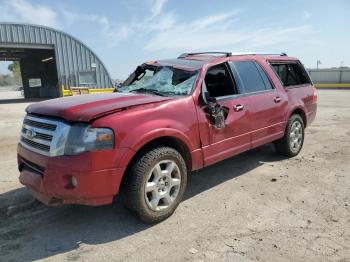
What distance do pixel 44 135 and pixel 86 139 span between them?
1.94ft

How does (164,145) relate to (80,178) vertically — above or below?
above

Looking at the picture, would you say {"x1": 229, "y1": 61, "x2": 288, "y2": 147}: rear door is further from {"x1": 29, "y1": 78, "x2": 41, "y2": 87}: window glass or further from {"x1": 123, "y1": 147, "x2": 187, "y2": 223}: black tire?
{"x1": 29, "y1": 78, "x2": 41, "y2": 87}: window glass

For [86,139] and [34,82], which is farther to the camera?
[34,82]

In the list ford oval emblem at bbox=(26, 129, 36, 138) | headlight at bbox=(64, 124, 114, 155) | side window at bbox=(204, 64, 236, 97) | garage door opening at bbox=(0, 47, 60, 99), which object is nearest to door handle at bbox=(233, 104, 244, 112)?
side window at bbox=(204, 64, 236, 97)

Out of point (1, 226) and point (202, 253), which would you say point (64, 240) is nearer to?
point (1, 226)

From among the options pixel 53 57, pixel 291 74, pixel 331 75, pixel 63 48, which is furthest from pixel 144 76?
pixel 331 75

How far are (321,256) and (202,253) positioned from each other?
1.08 m

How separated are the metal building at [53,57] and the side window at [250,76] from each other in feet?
74.2

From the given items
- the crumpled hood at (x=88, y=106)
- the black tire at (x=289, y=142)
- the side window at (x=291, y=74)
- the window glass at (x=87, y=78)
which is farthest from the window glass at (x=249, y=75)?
the window glass at (x=87, y=78)

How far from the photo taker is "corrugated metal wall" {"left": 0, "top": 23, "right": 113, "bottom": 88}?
77.9ft

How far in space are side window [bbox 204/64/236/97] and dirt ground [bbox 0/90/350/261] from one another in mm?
1347

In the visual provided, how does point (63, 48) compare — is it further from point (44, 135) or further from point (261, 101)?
point (44, 135)

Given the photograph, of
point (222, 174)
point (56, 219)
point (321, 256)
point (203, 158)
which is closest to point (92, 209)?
point (56, 219)

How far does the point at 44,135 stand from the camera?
3572 millimetres
